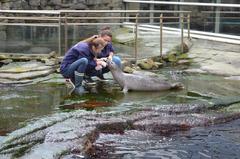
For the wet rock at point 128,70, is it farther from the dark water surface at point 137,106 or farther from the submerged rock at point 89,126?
the submerged rock at point 89,126

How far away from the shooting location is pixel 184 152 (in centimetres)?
634

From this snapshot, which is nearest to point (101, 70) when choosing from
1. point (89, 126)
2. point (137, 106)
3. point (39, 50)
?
point (137, 106)

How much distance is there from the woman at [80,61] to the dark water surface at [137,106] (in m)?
0.34

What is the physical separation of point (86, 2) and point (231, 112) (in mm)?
10700

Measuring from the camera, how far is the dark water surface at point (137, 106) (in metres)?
6.37

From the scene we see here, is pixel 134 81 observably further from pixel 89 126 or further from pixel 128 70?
pixel 89 126

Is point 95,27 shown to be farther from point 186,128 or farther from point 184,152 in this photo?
point 184,152

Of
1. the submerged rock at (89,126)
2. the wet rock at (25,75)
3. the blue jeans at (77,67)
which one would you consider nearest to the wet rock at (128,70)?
the wet rock at (25,75)

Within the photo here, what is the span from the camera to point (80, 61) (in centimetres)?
914

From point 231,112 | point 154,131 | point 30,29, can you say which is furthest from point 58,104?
point 30,29

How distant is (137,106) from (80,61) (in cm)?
152

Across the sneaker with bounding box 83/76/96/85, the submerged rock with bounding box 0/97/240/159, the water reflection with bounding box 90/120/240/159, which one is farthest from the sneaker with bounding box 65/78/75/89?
the water reflection with bounding box 90/120/240/159

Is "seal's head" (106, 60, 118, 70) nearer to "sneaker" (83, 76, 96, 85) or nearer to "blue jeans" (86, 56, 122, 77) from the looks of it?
"blue jeans" (86, 56, 122, 77)

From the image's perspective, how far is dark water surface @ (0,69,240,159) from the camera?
6.37m
